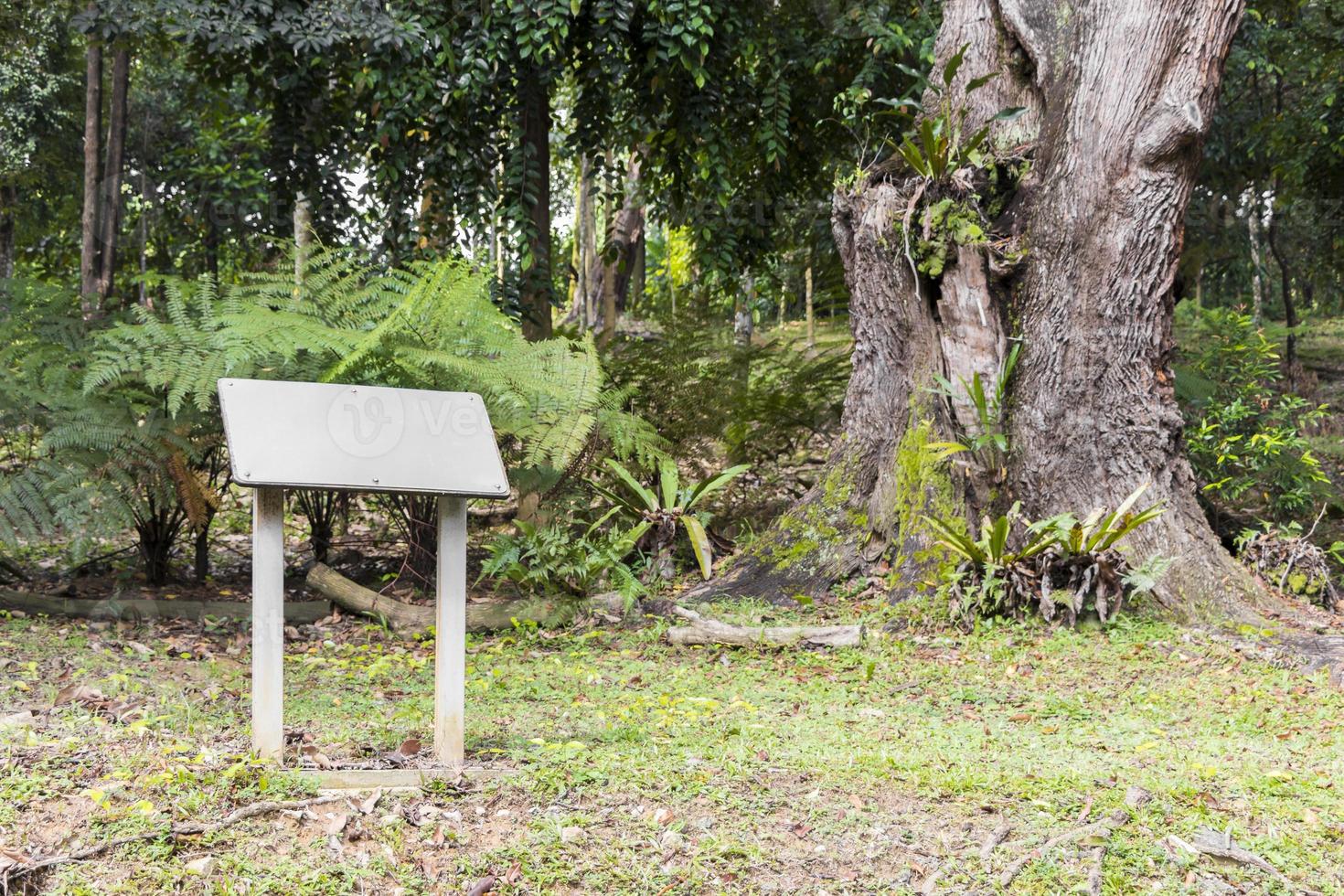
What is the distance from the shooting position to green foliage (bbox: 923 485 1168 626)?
5.30 metres

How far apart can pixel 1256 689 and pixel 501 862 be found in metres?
3.39

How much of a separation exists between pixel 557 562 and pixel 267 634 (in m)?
2.79

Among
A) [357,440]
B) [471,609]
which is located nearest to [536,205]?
[471,609]

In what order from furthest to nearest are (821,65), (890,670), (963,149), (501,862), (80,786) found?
(821,65) < (963,149) < (890,670) < (80,786) < (501,862)

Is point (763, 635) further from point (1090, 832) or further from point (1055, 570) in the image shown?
point (1090, 832)

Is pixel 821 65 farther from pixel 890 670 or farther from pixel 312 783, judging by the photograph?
pixel 312 783

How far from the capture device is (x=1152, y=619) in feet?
17.7

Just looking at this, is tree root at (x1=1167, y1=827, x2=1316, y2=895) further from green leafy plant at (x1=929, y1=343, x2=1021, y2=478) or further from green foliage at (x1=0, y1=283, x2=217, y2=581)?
green foliage at (x1=0, y1=283, x2=217, y2=581)

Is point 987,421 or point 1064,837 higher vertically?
point 987,421

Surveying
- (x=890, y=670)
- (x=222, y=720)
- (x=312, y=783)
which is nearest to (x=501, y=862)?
(x=312, y=783)

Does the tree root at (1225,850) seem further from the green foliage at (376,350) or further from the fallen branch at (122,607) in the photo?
the fallen branch at (122,607)

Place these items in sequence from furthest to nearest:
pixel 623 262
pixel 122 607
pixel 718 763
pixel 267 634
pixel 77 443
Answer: pixel 623 262, pixel 122 607, pixel 77 443, pixel 718 763, pixel 267 634

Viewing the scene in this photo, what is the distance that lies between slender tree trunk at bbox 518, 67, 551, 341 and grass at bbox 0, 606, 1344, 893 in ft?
10.9

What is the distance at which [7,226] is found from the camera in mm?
14234
